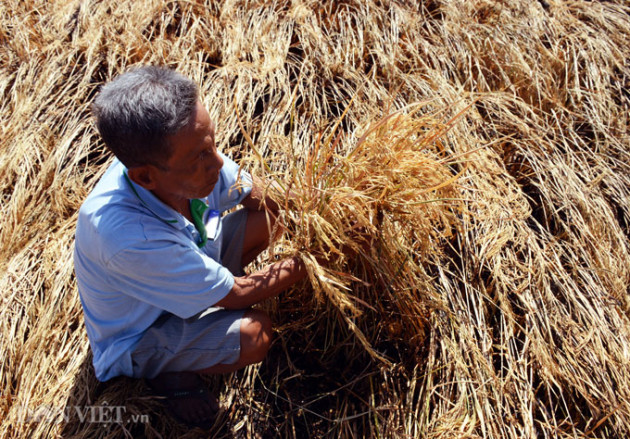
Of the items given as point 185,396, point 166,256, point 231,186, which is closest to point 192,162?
point 166,256

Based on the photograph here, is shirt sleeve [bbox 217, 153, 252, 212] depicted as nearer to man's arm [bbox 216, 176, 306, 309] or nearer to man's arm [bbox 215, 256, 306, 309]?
man's arm [bbox 216, 176, 306, 309]

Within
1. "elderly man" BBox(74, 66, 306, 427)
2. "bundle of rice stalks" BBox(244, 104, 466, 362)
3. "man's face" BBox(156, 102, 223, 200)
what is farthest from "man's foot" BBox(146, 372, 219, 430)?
"man's face" BBox(156, 102, 223, 200)

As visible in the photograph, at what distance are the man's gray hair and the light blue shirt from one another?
131mm

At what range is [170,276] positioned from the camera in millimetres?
1377

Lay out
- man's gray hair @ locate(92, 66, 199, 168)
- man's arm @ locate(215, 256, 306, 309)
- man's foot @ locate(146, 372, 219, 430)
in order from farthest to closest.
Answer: man's foot @ locate(146, 372, 219, 430), man's arm @ locate(215, 256, 306, 309), man's gray hair @ locate(92, 66, 199, 168)

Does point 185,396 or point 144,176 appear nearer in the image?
point 144,176

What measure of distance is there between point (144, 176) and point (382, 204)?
2.18ft

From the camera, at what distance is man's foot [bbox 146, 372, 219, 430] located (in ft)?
5.37

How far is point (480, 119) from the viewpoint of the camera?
2.20 m

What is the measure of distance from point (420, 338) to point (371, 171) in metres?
0.62

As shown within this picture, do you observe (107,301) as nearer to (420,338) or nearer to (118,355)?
(118,355)

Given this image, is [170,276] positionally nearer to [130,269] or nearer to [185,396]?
[130,269]

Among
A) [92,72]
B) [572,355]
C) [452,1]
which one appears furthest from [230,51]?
[572,355]

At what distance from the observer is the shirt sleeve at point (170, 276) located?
4.42 feet
